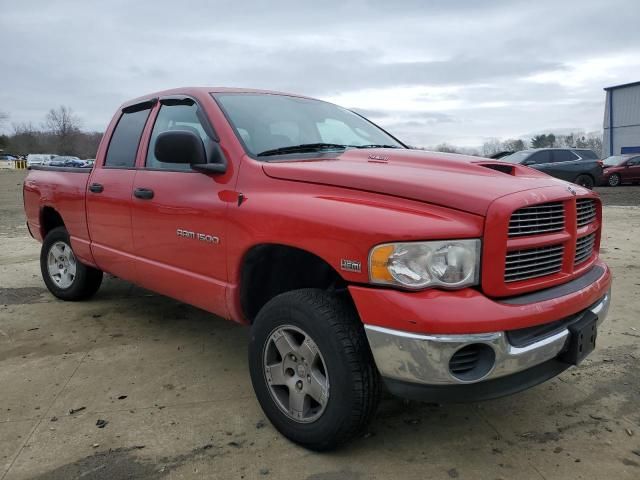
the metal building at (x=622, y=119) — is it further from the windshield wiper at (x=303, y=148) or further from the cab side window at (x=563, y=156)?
the windshield wiper at (x=303, y=148)

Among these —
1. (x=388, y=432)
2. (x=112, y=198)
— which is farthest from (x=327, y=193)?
(x=112, y=198)

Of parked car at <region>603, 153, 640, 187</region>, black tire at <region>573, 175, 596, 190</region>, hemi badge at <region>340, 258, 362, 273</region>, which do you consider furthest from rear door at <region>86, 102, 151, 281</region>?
parked car at <region>603, 153, 640, 187</region>

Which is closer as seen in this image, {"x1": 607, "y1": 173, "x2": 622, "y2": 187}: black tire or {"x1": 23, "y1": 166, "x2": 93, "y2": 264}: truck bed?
{"x1": 23, "y1": 166, "x2": 93, "y2": 264}: truck bed

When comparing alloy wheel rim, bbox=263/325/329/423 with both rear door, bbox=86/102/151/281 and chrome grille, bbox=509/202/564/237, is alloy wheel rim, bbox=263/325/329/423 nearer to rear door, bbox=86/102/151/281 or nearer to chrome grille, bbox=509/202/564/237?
chrome grille, bbox=509/202/564/237

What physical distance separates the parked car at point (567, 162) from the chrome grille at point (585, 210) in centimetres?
1420

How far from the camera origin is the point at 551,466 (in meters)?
2.47

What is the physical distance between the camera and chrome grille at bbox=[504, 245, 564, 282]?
2291 mm

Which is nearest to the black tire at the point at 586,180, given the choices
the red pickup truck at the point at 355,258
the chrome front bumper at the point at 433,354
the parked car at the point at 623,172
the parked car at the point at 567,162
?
the parked car at the point at 567,162

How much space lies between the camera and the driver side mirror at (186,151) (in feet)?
9.96

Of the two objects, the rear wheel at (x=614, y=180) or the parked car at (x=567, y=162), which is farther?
the rear wheel at (x=614, y=180)

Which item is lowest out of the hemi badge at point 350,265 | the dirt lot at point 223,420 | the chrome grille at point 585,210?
the dirt lot at point 223,420

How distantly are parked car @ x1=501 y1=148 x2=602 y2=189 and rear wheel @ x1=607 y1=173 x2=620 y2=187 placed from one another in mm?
4492

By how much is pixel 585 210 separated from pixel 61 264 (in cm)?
459

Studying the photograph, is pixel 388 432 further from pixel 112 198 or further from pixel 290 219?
pixel 112 198
